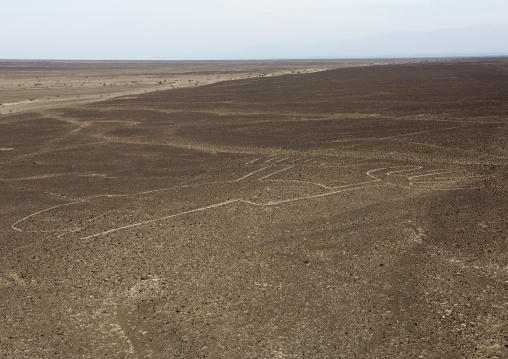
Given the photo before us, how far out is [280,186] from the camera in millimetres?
11773

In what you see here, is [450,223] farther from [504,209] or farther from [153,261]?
[153,261]

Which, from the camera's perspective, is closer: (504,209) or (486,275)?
(486,275)

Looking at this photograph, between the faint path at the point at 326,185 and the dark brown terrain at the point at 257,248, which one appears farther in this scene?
the faint path at the point at 326,185

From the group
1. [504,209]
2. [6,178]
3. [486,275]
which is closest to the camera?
[486,275]

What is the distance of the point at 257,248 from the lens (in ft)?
26.7

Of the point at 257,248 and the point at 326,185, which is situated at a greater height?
the point at 326,185

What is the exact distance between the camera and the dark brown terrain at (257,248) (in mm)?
5656

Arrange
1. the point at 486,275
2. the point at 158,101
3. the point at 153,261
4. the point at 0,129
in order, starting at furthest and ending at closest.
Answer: the point at 158,101 < the point at 0,129 < the point at 153,261 < the point at 486,275

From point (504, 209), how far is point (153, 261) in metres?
6.49

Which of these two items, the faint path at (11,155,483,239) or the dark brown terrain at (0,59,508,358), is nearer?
the dark brown terrain at (0,59,508,358)

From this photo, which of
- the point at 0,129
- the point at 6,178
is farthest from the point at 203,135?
the point at 0,129

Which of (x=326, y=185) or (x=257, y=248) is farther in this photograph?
(x=326, y=185)

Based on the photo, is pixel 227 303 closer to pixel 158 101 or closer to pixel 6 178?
pixel 6 178

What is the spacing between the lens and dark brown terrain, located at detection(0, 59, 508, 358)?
5.66 metres
